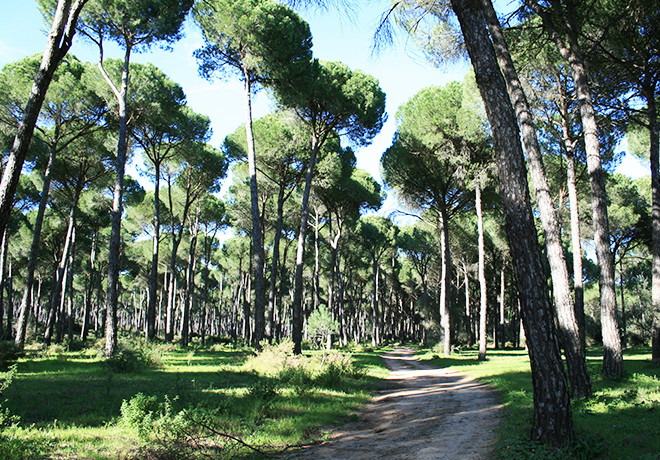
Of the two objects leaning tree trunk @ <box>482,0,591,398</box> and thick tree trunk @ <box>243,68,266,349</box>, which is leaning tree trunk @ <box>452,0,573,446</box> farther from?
thick tree trunk @ <box>243,68,266,349</box>

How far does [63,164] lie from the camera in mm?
20891

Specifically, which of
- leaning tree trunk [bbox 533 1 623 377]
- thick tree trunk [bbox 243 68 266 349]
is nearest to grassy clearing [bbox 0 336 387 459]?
thick tree trunk [bbox 243 68 266 349]

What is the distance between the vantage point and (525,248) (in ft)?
15.5

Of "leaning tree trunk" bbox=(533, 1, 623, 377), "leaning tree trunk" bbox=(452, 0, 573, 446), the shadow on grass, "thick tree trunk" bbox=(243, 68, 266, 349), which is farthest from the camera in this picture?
"thick tree trunk" bbox=(243, 68, 266, 349)

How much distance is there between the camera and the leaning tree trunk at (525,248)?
439 cm

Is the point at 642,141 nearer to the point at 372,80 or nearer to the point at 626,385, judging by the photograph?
the point at 372,80

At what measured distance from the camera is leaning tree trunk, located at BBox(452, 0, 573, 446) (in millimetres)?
4395

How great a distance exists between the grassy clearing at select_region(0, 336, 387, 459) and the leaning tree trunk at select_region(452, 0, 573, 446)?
3104 mm

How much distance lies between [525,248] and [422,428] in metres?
3.25

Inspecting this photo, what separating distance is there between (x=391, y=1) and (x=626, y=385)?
8995 mm

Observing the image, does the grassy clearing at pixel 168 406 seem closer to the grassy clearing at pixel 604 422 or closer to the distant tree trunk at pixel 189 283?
the grassy clearing at pixel 604 422

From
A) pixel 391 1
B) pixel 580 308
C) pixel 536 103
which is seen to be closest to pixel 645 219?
pixel 580 308

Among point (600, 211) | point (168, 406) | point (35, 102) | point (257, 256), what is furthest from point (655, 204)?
point (35, 102)

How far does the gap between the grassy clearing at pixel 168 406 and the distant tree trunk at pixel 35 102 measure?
254 centimetres
